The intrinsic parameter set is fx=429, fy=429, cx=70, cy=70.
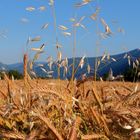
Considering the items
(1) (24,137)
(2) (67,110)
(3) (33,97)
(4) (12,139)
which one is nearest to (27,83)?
(3) (33,97)

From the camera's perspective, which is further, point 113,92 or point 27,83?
point 113,92

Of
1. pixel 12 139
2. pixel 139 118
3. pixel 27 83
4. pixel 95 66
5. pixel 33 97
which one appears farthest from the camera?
pixel 95 66

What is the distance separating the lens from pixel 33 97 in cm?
174

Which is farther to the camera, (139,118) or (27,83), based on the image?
(27,83)

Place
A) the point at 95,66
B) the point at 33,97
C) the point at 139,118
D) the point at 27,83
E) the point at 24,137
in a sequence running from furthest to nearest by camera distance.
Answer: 1. the point at 95,66
2. the point at 27,83
3. the point at 33,97
4. the point at 139,118
5. the point at 24,137

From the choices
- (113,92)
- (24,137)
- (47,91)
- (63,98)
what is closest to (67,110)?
(63,98)

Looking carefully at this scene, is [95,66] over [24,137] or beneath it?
over

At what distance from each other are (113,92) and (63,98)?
58 cm

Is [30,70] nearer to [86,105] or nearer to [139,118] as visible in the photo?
[86,105]

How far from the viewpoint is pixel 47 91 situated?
5.05ft

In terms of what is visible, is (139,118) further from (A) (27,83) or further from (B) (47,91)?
(A) (27,83)

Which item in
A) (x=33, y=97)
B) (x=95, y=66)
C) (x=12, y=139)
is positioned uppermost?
(x=95, y=66)

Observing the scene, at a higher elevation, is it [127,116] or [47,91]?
[47,91]

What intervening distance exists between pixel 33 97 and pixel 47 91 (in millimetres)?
214
